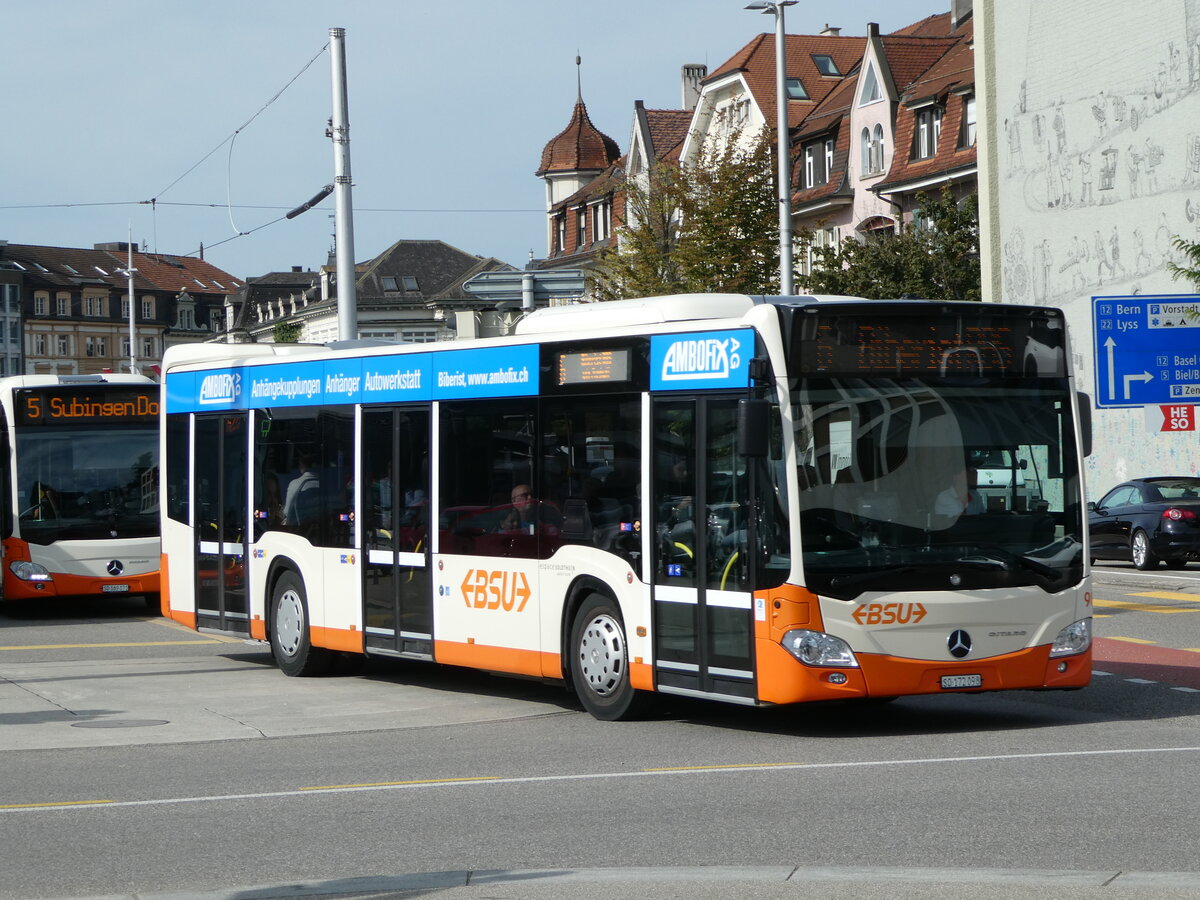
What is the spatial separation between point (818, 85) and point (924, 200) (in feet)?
59.0

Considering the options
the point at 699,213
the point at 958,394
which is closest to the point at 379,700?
the point at 958,394

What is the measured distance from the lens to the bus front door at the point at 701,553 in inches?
443

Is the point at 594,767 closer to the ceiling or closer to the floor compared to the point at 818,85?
closer to the floor

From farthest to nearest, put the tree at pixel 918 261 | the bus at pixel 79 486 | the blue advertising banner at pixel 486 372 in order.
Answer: the tree at pixel 918 261 < the bus at pixel 79 486 < the blue advertising banner at pixel 486 372

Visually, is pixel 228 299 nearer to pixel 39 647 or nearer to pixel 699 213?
pixel 699 213

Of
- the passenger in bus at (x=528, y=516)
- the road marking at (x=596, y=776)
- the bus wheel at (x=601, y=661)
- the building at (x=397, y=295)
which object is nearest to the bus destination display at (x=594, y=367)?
the passenger in bus at (x=528, y=516)

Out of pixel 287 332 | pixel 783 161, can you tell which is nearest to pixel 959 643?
pixel 783 161

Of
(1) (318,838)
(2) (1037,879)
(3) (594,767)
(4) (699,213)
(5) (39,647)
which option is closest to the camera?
(2) (1037,879)

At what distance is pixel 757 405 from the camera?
10.8 metres

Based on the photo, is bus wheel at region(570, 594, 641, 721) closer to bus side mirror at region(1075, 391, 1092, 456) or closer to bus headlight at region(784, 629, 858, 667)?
bus headlight at region(784, 629, 858, 667)

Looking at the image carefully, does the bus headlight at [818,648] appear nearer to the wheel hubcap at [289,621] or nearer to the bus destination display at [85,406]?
the wheel hubcap at [289,621]

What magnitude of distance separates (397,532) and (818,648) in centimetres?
452

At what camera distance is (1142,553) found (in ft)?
98.9

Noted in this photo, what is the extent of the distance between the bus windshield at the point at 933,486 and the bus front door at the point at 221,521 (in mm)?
7338
